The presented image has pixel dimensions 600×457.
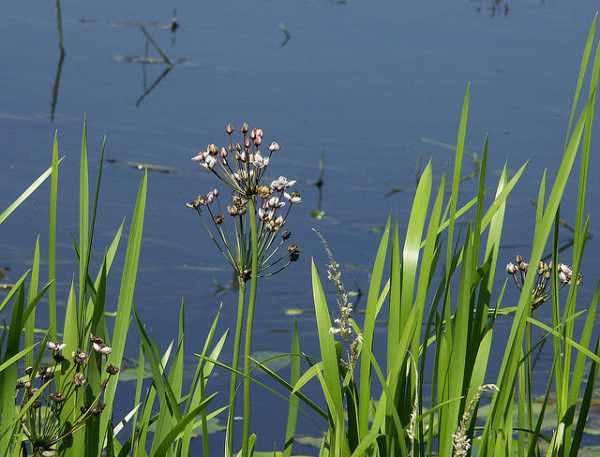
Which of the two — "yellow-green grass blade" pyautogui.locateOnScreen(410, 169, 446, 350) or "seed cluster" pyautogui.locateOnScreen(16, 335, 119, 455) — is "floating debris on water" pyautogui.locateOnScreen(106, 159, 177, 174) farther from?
"yellow-green grass blade" pyautogui.locateOnScreen(410, 169, 446, 350)

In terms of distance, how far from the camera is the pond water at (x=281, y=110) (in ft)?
16.1

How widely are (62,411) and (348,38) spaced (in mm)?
6350

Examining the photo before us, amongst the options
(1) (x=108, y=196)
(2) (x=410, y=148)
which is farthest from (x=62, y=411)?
(2) (x=410, y=148)

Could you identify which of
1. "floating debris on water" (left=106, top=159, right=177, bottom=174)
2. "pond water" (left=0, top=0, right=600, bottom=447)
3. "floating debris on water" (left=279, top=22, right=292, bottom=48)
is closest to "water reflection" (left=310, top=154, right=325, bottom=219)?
"pond water" (left=0, top=0, right=600, bottom=447)

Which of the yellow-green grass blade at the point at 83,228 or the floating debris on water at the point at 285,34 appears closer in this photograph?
the yellow-green grass blade at the point at 83,228

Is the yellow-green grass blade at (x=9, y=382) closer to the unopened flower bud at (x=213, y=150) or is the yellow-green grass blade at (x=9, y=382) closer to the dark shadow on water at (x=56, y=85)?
Answer: the unopened flower bud at (x=213, y=150)

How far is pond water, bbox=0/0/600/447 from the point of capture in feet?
16.1

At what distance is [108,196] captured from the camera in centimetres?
531

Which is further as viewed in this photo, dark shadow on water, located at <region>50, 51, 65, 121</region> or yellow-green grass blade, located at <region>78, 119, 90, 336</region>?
dark shadow on water, located at <region>50, 51, 65, 121</region>

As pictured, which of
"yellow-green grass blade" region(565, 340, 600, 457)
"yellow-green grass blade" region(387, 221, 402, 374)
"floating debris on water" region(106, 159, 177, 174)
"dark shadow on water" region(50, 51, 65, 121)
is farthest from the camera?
"dark shadow on water" region(50, 51, 65, 121)

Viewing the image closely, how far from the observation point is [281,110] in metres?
6.34

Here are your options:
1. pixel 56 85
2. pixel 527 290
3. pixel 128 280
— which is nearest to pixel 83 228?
pixel 128 280

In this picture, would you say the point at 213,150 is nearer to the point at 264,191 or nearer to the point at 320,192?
the point at 264,191

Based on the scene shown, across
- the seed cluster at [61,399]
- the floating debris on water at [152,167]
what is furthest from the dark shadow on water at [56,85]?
the seed cluster at [61,399]
